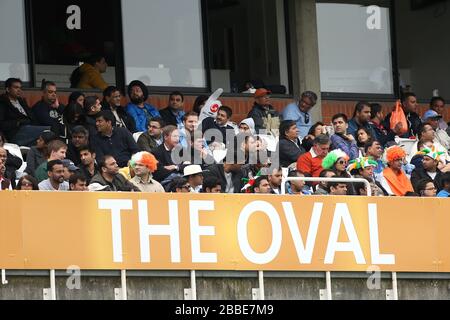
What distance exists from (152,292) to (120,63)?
6326 mm

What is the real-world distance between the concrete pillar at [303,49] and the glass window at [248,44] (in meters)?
0.18

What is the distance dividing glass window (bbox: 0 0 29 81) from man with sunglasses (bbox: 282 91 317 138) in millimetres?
3352

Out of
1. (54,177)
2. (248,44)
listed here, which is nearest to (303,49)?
(248,44)

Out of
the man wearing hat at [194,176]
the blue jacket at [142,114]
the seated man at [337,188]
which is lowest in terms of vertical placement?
the seated man at [337,188]

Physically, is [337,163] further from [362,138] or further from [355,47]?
[355,47]

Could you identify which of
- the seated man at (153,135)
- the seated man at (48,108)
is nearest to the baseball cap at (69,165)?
the seated man at (153,135)

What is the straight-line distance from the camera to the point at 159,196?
16.5m

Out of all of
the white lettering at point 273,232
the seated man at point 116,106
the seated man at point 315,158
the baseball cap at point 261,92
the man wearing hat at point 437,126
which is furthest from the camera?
the man wearing hat at point 437,126

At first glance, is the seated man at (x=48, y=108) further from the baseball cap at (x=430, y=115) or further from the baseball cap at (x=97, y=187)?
the baseball cap at (x=430, y=115)

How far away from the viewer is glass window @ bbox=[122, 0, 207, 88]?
22203mm

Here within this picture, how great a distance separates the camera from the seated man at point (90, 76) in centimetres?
2144

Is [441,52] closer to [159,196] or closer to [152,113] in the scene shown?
[152,113]

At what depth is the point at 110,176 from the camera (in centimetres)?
1716
